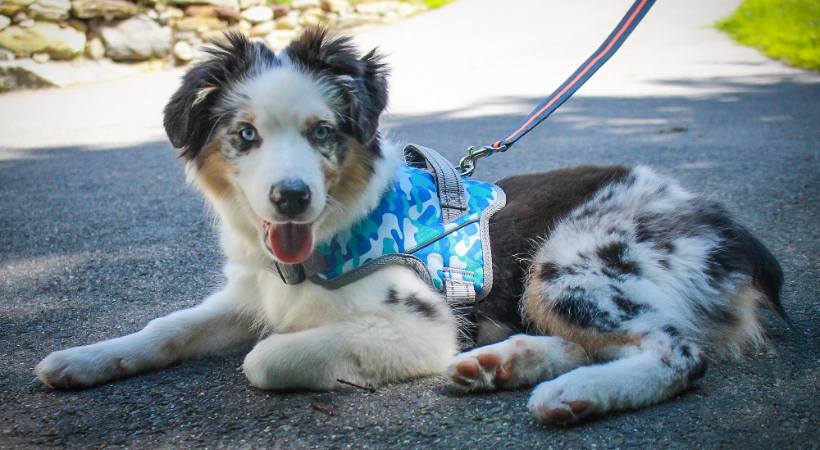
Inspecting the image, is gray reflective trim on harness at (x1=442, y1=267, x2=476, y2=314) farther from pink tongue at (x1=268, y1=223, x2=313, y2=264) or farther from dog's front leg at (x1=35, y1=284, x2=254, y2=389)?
dog's front leg at (x1=35, y1=284, x2=254, y2=389)

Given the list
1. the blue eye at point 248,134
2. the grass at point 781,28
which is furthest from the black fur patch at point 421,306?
the grass at point 781,28

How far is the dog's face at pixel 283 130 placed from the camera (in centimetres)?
264

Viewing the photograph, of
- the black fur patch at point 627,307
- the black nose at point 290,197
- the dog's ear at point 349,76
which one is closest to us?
the black nose at point 290,197

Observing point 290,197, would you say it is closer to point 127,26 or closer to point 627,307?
point 627,307

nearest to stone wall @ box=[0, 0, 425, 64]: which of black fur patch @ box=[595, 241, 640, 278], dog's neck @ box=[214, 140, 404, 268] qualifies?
dog's neck @ box=[214, 140, 404, 268]

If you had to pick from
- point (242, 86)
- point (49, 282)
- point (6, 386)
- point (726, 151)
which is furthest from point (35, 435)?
point (726, 151)

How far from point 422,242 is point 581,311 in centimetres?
69

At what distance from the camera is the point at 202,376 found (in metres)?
2.89

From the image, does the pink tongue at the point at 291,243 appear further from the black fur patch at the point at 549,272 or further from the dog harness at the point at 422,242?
the black fur patch at the point at 549,272

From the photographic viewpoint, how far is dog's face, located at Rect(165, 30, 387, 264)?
2.64 m

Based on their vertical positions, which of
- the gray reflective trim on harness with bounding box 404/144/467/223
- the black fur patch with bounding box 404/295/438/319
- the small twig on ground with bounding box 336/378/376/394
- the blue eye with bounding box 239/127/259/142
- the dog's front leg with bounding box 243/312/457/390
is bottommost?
the small twig on ground with bounding box 336/378/376/394

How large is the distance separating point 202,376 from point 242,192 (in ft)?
2.46

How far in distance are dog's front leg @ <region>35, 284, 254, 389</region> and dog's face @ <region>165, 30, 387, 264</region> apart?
45cm

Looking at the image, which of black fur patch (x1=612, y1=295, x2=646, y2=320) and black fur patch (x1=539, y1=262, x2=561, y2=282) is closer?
black fur patch (x1=612, y1=295, x2=646, y2=320)
